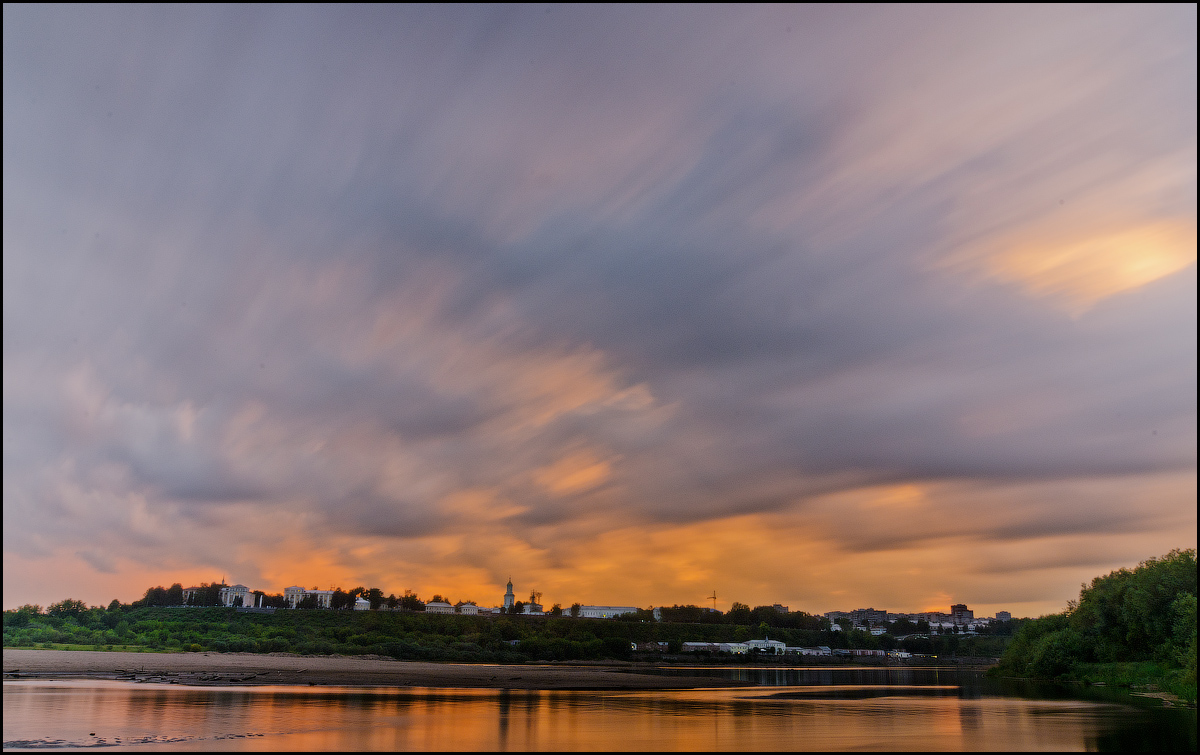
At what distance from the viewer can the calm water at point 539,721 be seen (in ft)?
89.9

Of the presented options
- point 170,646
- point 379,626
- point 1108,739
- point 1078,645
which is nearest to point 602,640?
point 379,626

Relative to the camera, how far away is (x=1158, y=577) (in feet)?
198

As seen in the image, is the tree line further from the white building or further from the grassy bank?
the white building

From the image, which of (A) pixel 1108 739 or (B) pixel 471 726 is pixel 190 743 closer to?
(B) pixel 471 726

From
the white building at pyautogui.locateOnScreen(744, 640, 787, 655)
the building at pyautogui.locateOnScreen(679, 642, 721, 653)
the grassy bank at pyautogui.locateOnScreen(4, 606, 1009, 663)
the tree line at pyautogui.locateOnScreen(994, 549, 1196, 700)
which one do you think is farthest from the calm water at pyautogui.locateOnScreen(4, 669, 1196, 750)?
the white building at pyautogui.locateOnScreen(744, 640, 787, 655)

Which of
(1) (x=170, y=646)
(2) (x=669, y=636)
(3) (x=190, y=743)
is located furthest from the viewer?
(2) (x=669, y=636)

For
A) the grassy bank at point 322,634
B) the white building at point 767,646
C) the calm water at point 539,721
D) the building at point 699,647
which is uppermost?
the calm water at point 539,721

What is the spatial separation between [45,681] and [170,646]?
54.9 meters

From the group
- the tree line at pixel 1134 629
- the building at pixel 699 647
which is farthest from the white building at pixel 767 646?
the tree line at pixel 1134 629

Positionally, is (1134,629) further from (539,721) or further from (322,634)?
(322,634)

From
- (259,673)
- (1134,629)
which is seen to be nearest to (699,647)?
(1134,629)

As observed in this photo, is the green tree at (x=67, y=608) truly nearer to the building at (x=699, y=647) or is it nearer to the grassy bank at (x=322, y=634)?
the grassy bank at (x=322, y=634)

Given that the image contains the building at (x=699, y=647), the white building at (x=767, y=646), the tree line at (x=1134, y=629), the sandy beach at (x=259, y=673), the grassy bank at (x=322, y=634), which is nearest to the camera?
the tree line at (x=1134, y=629)

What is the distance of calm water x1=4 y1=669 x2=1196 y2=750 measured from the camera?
27.4 metres
